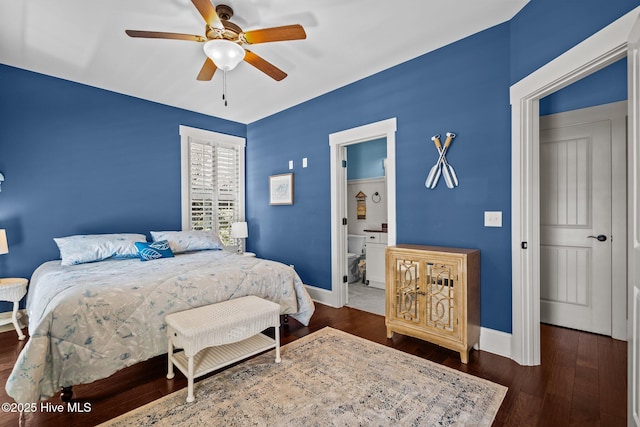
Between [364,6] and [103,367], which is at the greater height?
[364,6]

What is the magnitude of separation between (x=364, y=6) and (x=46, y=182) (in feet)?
12.4

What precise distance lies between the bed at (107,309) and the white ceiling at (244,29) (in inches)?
81.3

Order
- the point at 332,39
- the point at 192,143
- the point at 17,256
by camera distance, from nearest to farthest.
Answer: the point at 332,39 < the point at 17,256 < the point at 192,143

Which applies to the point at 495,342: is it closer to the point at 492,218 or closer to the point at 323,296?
the point at 492,218

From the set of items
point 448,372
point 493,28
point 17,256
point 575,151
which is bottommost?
point 448,372

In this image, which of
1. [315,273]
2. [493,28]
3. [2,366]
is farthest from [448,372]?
[2,366]

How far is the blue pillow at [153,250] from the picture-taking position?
3250mm

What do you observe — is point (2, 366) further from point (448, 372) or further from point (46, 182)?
→ point (448, 372)

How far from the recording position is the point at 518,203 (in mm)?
2383

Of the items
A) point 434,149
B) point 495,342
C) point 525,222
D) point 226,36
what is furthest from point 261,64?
point 495,342

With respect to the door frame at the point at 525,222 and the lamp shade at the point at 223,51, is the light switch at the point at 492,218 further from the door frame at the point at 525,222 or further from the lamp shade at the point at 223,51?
the lamp shade at the point at 223,51

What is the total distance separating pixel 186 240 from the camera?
12.5 feet

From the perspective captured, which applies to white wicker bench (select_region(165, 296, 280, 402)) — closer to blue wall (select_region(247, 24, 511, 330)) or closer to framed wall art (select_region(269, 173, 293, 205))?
blue wall (select_region(247, 24, 511, 330))

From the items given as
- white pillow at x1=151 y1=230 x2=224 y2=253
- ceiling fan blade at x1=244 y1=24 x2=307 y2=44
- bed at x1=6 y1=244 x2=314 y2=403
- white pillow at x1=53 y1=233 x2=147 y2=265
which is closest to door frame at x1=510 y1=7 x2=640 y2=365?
ceiling fan blade at x1=244 y1=24 x2=307 y2=44
